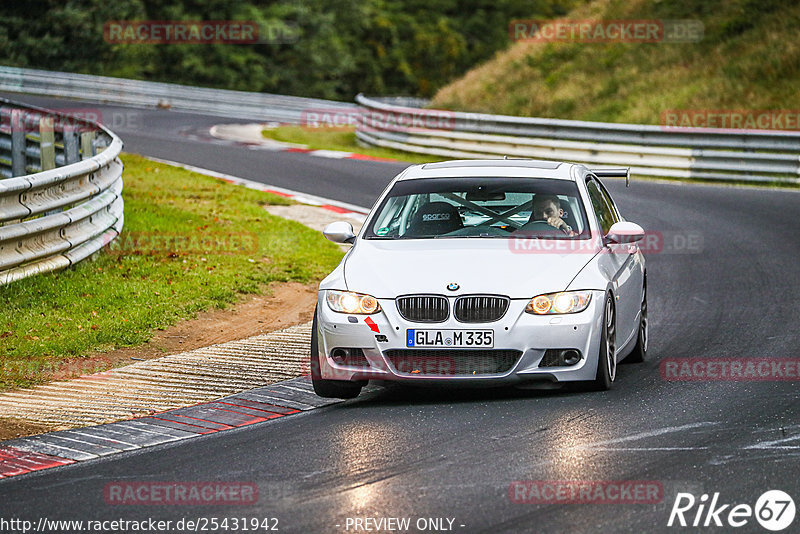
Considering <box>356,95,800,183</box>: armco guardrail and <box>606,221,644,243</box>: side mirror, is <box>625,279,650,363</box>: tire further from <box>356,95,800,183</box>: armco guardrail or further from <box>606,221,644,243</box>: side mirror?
<box>356,95,800,183</box>: armco guardrail

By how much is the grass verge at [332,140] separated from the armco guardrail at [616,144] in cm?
40

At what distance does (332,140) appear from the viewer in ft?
111

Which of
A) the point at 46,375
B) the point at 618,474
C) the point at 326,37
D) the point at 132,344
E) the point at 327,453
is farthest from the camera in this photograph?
the point at 326,37

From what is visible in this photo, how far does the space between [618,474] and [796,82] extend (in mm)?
25886

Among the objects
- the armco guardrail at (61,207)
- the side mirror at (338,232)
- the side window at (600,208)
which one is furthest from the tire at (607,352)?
the armco guardrail at (61,207)

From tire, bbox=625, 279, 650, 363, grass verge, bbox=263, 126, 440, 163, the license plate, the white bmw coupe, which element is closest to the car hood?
the white bmw coupe

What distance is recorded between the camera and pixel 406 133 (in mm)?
29125

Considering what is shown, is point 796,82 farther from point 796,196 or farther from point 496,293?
point 496,293

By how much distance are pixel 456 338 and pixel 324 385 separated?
1045 mm

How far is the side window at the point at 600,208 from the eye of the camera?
370 inches

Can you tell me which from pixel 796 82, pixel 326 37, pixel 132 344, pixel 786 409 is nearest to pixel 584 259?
A: pixel 786 409

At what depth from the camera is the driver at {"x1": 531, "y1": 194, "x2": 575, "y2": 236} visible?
9016 mm

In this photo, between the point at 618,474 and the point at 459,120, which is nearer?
the point at 618,474

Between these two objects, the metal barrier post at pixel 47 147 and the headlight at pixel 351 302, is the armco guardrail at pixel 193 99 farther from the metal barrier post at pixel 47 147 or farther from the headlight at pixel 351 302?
the headlight at pixel 351 302
